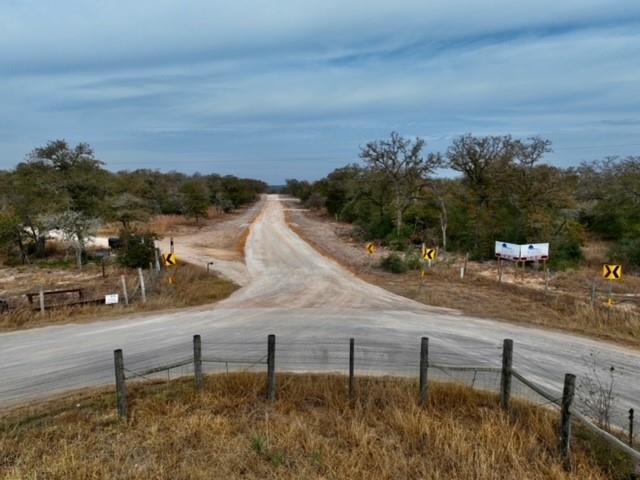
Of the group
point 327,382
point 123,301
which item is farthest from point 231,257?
point 327,382

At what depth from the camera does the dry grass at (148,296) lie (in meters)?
14.8

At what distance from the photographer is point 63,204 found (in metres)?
27.2

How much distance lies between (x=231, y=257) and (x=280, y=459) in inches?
974

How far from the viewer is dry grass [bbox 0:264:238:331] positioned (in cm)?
1477

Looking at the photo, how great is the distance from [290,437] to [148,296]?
13.6m

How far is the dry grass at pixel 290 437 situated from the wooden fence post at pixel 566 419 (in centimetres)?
11

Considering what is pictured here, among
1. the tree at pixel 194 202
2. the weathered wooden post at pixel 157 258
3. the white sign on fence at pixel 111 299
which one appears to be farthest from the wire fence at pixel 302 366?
the tree at pixel 194 202

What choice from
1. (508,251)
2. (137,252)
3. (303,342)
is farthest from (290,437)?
(137,252)

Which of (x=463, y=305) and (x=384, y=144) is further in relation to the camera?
(x=384, y=144)

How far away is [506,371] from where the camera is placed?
6586 mm

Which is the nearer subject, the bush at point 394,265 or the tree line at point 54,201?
the bush at point 394,265

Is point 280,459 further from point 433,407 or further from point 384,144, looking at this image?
point 384,144

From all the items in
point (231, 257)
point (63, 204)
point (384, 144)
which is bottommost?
point (231, 257)

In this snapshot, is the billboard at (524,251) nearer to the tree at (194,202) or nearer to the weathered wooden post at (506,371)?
the weathered wooden post at (506,371)
